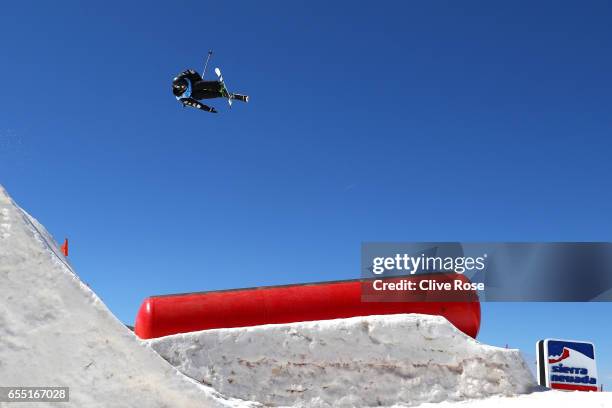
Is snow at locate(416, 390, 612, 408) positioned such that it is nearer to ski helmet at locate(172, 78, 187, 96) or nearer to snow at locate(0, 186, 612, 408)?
snow at locate(0, 186, 612, 408)

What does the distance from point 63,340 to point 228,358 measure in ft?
8.11

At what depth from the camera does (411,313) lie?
8.30 metres

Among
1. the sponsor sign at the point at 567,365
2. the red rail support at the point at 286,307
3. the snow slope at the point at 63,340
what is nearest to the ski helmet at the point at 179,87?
the red rail support at the point at 286,307

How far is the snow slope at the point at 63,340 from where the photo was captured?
491 centimetres

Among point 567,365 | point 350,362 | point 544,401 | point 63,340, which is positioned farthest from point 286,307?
point 567,365

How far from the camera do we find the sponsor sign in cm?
1078

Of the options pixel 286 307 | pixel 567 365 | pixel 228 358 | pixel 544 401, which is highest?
pixel 286 307

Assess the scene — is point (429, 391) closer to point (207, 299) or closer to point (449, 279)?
point (449, 279)

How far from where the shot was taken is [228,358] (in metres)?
7.08

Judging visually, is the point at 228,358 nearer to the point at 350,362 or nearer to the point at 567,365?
the point at 350,362

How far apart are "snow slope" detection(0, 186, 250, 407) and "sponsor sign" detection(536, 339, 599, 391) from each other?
7.86 metres

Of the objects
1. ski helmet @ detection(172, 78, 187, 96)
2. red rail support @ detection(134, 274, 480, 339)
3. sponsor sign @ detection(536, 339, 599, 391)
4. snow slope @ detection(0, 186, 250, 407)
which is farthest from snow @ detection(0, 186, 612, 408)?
ski helmet @ detection(172, 78, 187, 96)

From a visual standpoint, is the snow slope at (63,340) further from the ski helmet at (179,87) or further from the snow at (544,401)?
the ski helmet at (179,87)

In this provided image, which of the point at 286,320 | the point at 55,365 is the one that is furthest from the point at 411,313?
the point at 55,365
